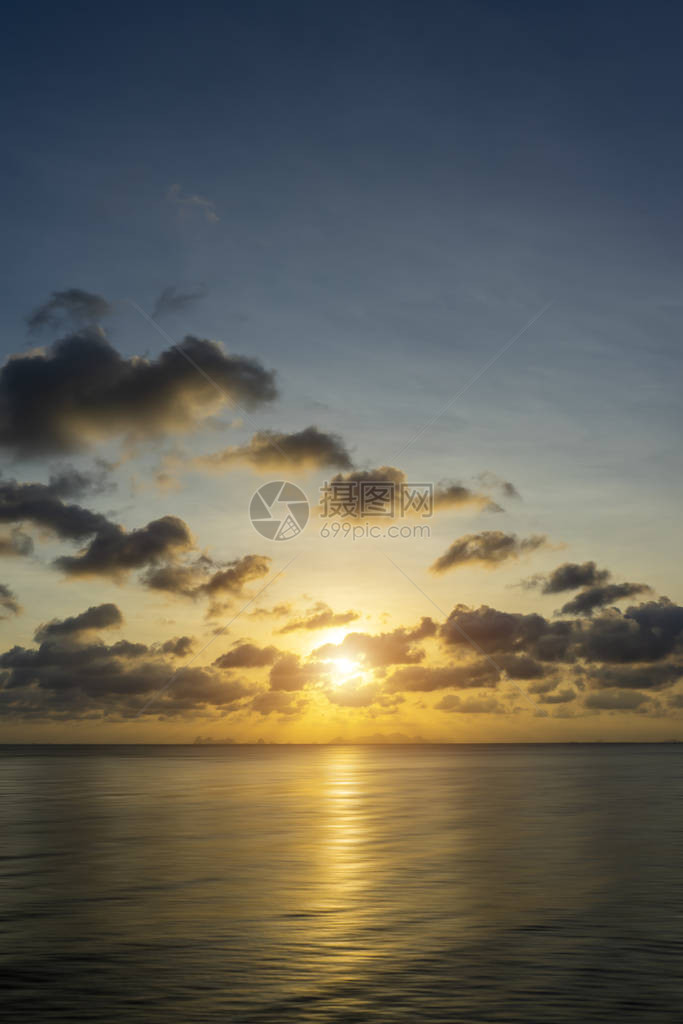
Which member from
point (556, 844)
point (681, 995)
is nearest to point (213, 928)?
point (681, 995)

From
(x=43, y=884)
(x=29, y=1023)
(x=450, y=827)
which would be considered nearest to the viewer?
(x=29, y=1023)

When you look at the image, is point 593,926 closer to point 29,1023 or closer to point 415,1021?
point 415,1021

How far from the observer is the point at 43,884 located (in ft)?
153

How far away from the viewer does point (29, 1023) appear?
23.0 metres

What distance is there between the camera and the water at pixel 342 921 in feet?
82.3

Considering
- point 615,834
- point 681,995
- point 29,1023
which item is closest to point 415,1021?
point 681,995

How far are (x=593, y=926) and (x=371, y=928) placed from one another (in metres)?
8.08

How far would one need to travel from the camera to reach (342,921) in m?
36.5

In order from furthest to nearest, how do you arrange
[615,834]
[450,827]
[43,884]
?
1. [450,827]
2. [615,834]
3. [43,884]

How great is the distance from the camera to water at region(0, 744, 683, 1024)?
25078 millimetres

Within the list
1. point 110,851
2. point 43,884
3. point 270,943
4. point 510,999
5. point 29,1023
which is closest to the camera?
point 29,1023

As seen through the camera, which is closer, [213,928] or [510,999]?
[510,999]

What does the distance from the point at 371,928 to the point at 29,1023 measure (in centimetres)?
1510

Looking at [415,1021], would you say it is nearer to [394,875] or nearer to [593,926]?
[593,926]
